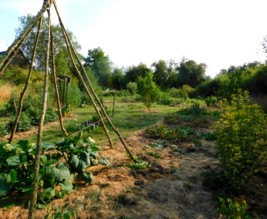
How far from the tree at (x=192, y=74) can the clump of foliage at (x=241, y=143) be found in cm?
2723

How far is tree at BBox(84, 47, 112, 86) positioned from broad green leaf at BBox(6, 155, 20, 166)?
31044 millimetres

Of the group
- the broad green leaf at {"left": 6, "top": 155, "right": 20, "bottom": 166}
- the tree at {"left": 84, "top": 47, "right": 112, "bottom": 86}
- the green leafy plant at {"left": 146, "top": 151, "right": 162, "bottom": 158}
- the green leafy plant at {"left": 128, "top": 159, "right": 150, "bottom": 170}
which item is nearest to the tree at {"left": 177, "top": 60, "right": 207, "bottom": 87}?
the tree at {"left": 84, "top": 47, "right": 112, "bottom": 86}

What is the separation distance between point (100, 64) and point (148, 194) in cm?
3415

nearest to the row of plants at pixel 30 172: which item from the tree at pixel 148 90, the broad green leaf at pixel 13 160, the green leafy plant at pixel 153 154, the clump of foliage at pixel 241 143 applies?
the broad green leaf at pixel 13 160

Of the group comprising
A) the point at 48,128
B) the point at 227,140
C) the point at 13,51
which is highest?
the point at 13,51

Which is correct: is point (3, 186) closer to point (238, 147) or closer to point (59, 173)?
point (59, 173)

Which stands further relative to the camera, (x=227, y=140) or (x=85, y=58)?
(x=85, y=58)

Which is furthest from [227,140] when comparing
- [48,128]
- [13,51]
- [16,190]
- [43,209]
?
[48,128]

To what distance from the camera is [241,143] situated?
12.8 ft

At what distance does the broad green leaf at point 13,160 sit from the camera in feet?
10.6

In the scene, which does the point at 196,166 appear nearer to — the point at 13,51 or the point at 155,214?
Result: the point at 155,214

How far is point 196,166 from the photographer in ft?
15.9

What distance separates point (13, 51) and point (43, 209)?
6.90 ft

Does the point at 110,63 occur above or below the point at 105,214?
above
